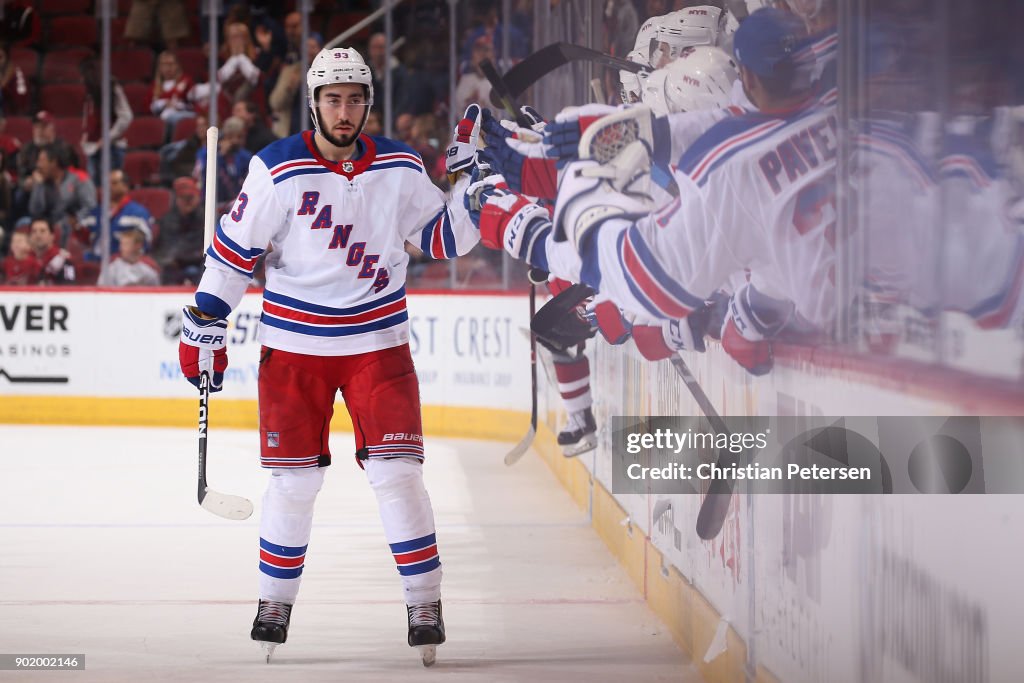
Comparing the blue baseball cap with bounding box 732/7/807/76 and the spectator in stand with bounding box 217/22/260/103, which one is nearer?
the blue baseball cap with bounding box 732/7/807/76

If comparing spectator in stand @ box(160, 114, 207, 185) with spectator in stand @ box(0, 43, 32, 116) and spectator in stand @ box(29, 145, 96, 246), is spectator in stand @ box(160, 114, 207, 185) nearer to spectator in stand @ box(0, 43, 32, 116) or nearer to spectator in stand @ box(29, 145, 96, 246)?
spectator in stand @ box(29, 145, 96, 246)

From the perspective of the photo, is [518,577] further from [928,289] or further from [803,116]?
[928,289]

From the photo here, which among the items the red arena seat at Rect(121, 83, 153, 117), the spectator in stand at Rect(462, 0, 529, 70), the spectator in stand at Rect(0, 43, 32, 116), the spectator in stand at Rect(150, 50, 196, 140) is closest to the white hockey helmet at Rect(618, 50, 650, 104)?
the spectator in stand at Rect(462, 0, 529, 70)

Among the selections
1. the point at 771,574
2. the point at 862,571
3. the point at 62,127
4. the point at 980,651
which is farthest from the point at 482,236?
the point at 62,127

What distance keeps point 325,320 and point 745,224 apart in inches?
53.9

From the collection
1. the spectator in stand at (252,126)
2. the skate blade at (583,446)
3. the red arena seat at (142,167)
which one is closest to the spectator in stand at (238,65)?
the spectator in stand at (252,126)

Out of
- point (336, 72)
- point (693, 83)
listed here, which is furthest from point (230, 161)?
point (693, 83)

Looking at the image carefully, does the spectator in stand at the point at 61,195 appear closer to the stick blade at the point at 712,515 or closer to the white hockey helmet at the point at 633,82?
the white hockey helmet at the point at 633,82

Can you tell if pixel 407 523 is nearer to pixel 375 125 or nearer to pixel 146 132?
pixel 375 125

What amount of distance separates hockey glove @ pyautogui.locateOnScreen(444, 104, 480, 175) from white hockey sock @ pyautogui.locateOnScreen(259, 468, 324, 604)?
2.84ft

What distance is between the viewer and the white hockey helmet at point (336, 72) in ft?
12.3

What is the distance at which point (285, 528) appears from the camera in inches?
150

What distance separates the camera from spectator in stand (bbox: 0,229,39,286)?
1037 centimetres

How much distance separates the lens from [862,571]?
7.72ft
